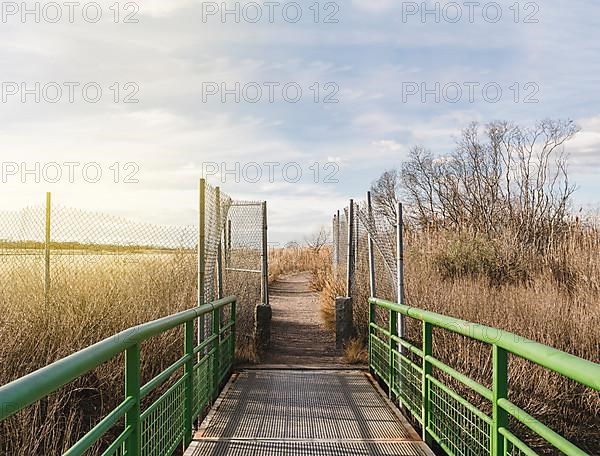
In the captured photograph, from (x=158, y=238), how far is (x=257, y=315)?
2.15 m

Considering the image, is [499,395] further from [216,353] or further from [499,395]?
[216,353]

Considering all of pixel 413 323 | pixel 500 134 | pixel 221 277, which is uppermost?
pixel 500 134

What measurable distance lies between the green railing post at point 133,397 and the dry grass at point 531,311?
4398 millimetres

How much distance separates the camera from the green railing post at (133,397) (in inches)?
137

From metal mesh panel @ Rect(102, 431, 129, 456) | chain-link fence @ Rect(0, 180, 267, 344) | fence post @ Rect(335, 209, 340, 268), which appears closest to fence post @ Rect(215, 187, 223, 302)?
chain-link fence @ Rect(0, 180, 267, 344)

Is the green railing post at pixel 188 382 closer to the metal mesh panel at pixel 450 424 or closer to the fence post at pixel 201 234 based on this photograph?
the fence post at pixel 201 234

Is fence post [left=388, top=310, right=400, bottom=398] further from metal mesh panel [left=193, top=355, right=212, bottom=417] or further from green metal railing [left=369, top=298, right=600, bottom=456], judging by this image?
metal mesh panel [left=193, top=355, right=212, bottom=417]

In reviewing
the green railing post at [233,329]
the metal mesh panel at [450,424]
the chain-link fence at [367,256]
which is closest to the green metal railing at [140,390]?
the green railing post at [233,329]

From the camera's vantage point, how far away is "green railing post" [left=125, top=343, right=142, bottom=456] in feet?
11.4

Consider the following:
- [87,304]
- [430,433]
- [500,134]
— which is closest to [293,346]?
[87,304]

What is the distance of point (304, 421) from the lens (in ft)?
19.1

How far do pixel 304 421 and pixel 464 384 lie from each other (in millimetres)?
1442

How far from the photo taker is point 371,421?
580 cm

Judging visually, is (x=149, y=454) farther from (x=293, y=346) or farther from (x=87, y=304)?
(x=293, y=346)
